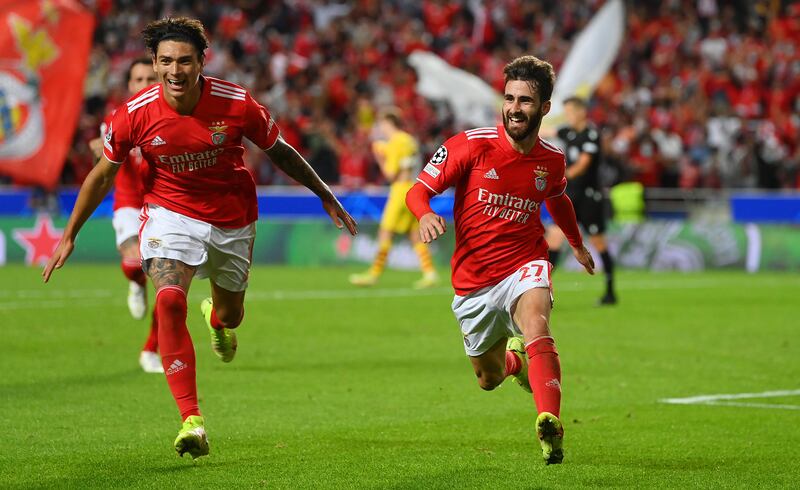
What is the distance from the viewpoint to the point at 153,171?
25.6 feet

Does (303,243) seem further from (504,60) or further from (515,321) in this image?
(515,321)

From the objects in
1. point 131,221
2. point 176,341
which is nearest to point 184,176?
point 176,341

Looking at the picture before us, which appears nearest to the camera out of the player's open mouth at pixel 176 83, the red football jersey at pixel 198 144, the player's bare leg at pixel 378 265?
the player's open mouth at pixel 176 83

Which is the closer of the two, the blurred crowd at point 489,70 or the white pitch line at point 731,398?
the white pitch line at point 731,398

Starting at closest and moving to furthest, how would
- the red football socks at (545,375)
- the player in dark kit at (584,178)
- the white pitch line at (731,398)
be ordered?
the red football socks at (545,375) < the white pitch line at (731,398) < the player in dark kit at (584,178)

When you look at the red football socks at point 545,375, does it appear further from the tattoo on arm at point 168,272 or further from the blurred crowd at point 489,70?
the blurred crowd at point 489,70

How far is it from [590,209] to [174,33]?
1044 cm

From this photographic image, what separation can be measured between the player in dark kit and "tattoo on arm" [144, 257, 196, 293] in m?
9.35

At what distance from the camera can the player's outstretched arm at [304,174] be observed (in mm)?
7840

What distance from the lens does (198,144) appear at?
24.6 ft

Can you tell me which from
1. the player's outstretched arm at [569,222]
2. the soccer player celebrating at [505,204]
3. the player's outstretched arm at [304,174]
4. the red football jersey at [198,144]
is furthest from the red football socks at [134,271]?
the player's outstretched arm at [569,222]

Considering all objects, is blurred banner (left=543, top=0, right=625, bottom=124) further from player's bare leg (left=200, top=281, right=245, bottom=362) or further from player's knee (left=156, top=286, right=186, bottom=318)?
player's knee (left=156, top=286, right=186, bottom=318)

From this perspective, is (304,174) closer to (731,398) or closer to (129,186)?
(129,186)

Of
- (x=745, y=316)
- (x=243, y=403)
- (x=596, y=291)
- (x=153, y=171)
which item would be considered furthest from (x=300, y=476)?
(x=596, y=291)
